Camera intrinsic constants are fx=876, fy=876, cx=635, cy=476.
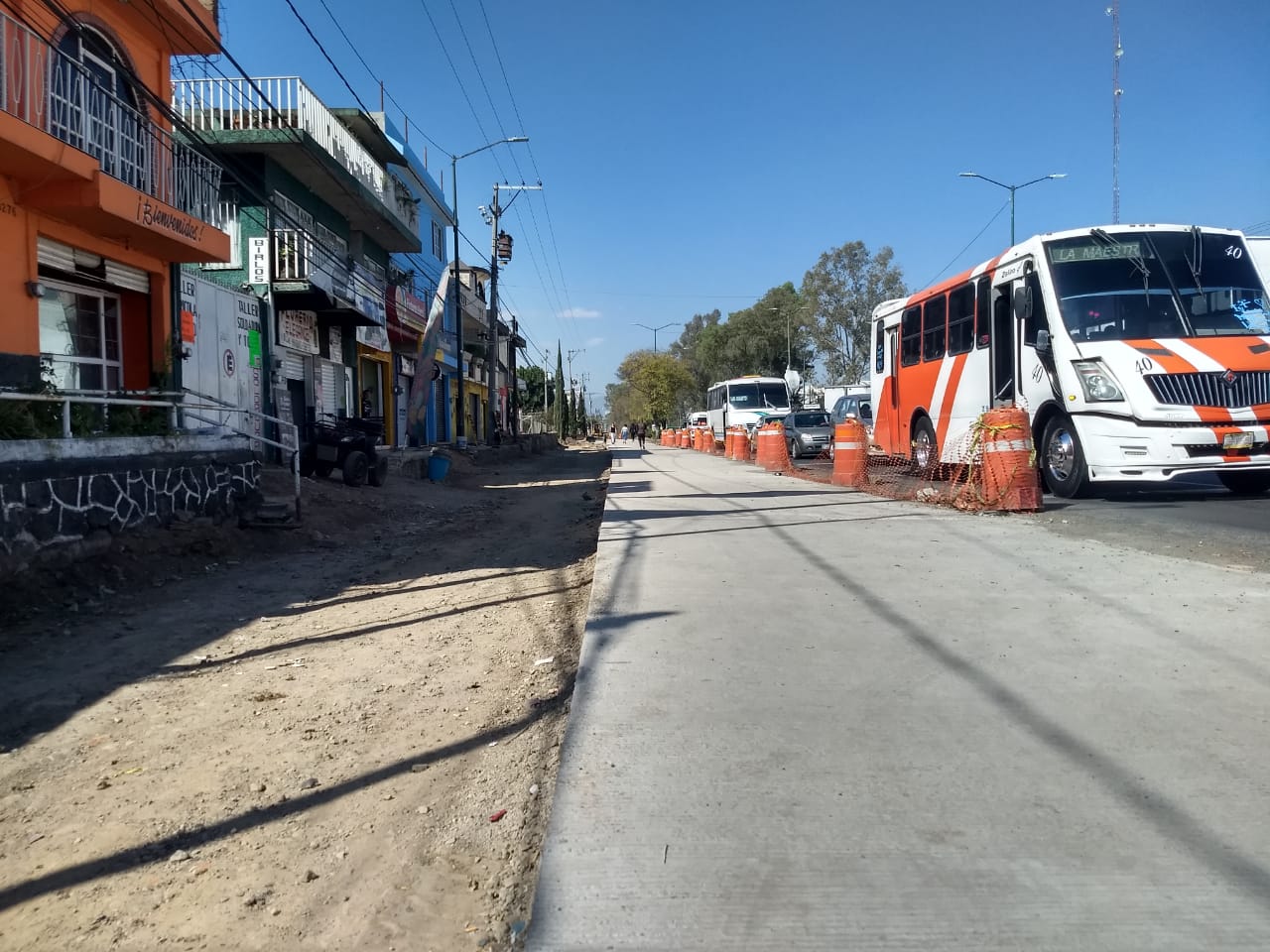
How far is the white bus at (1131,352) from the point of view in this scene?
9133 millimetres

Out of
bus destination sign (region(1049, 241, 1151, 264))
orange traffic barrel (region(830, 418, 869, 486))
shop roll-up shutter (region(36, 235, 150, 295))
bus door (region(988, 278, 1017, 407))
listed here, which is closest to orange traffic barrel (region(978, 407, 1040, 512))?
bus door (region(988, 278, 1017, 407))

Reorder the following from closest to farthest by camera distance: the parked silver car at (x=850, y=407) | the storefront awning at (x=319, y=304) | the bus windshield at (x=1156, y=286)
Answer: the bus windshield at (x=1156, y=286)
the storefront awning at (x=319, y=304)
the parked silver car at (x=850, y=407)

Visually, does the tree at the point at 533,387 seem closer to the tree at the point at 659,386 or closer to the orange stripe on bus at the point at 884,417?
the tree at the point at 659,386

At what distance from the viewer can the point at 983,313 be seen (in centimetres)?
1202

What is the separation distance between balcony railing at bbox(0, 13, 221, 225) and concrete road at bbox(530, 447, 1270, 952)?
8168mm

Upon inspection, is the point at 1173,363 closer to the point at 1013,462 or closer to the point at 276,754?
the point at 1013,462

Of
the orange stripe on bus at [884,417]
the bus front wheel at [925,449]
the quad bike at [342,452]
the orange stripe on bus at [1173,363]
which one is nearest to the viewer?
the orange stripe on bus at [1173,363]

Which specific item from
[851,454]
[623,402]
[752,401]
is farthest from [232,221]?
[623,402]

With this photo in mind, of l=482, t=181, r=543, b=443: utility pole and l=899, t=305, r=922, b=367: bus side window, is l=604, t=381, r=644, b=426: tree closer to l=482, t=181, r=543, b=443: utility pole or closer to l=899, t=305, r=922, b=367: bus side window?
l=482, t=181, r=543, b=443: utility pole

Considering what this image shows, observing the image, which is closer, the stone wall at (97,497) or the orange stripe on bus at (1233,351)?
the stone wall at (97,497)

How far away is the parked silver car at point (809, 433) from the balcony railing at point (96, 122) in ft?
57.1

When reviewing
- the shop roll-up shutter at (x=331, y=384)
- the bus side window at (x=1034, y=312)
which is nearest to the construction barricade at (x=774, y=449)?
the bus side window at (x=1034, y=312)

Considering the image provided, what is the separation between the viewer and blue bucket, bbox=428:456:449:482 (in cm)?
1973

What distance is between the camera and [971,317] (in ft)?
40.7
